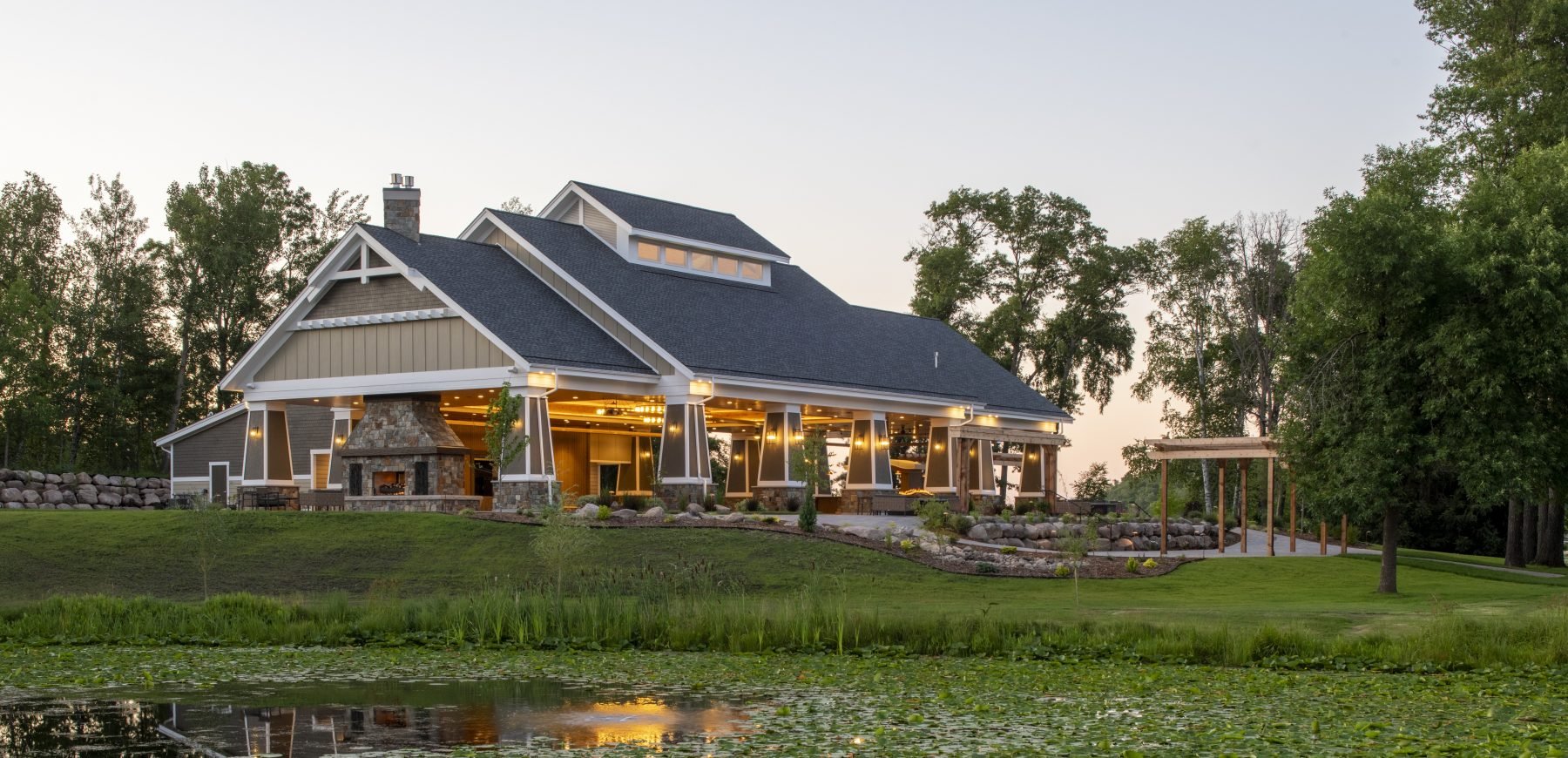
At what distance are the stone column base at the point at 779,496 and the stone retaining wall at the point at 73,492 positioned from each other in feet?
55.9

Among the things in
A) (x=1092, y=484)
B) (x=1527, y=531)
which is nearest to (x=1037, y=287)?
(x=1092, y=484)

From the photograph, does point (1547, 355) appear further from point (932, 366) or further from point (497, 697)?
point (932, 366)

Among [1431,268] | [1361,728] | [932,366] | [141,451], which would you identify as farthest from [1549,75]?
[141,451]

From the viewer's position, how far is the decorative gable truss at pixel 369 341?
33.1 metres

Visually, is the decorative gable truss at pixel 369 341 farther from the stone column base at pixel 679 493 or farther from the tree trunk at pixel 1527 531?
the tree trunk at pixel 1527 531

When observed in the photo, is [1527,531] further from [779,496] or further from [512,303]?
[512,303]

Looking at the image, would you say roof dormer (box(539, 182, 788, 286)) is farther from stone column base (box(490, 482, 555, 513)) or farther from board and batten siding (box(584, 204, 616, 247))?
stone column base (box(490, 482, 555, 513))

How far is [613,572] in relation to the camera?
20859 mm

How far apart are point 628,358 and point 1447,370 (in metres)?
18.4

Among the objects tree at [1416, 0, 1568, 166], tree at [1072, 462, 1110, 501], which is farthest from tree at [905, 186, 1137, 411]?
tree at [1416, 0, 1568, 166]

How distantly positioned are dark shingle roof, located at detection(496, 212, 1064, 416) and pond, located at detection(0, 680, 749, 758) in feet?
71.7

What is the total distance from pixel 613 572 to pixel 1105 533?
18.1 metres

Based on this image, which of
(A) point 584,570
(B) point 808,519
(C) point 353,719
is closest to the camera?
(C) point 353,719

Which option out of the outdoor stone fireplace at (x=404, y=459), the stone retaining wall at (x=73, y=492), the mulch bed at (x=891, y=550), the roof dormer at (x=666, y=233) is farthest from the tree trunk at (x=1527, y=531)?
the stone retaining wall at (x=73, y=492)
